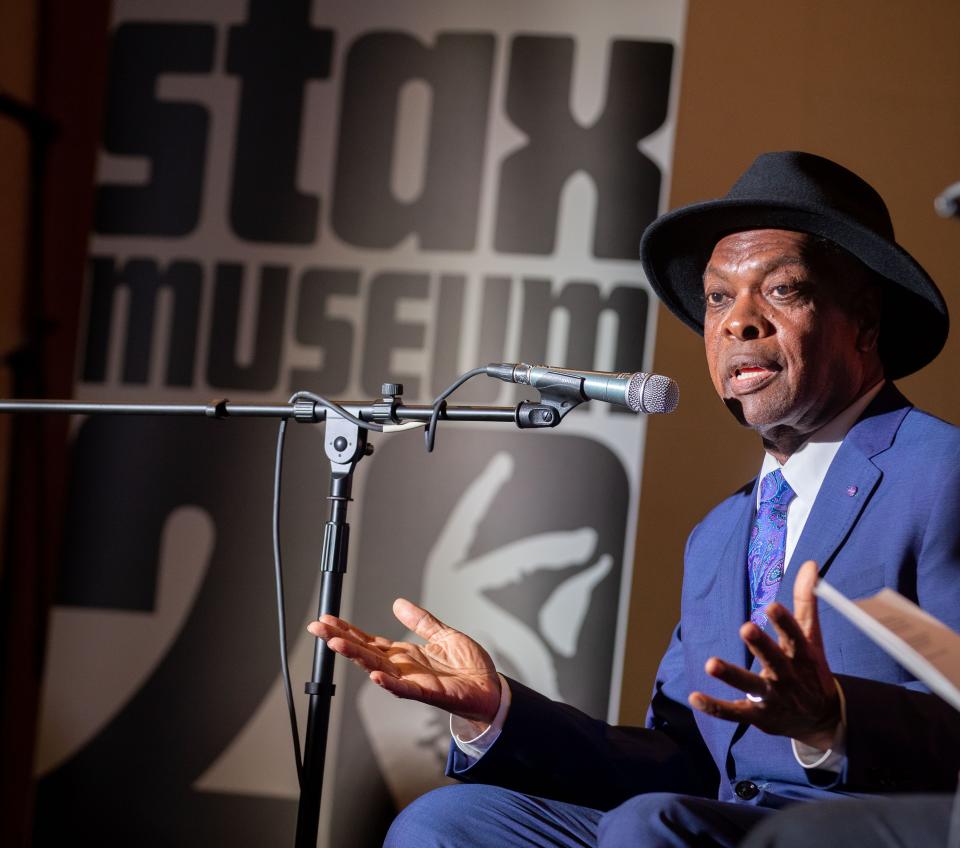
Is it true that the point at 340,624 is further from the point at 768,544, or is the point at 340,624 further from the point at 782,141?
the point at 782,141

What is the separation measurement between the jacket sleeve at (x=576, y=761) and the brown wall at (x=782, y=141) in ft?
3.30

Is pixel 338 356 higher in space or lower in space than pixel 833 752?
higher

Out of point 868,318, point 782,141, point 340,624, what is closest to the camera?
point 340,624

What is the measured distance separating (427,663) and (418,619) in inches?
3.1

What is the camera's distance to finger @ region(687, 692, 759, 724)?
3.76ft

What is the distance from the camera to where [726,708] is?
3.84ft

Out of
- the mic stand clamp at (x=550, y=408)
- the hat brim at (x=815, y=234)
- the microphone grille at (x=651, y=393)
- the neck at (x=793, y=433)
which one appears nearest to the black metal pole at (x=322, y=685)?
the mic stand clamp at (x=550, y=408)

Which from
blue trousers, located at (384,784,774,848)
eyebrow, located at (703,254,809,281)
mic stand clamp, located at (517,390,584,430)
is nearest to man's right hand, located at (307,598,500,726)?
blue trousers, located at (384,784,774,848)

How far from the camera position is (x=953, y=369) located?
109 inches

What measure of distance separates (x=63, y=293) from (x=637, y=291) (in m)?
1.77

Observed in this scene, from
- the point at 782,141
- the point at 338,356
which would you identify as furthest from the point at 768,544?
the point at 338,356

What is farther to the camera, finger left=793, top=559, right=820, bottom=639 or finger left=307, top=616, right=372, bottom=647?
finger left=307, top=616, right=372, bottom=647

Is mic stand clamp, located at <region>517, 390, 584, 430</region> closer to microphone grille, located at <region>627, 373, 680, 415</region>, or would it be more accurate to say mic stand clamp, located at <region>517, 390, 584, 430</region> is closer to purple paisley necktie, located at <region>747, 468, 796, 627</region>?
microphone grille, located at <region>627, 373, 680, 415</region>

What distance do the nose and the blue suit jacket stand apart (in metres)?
0.23
